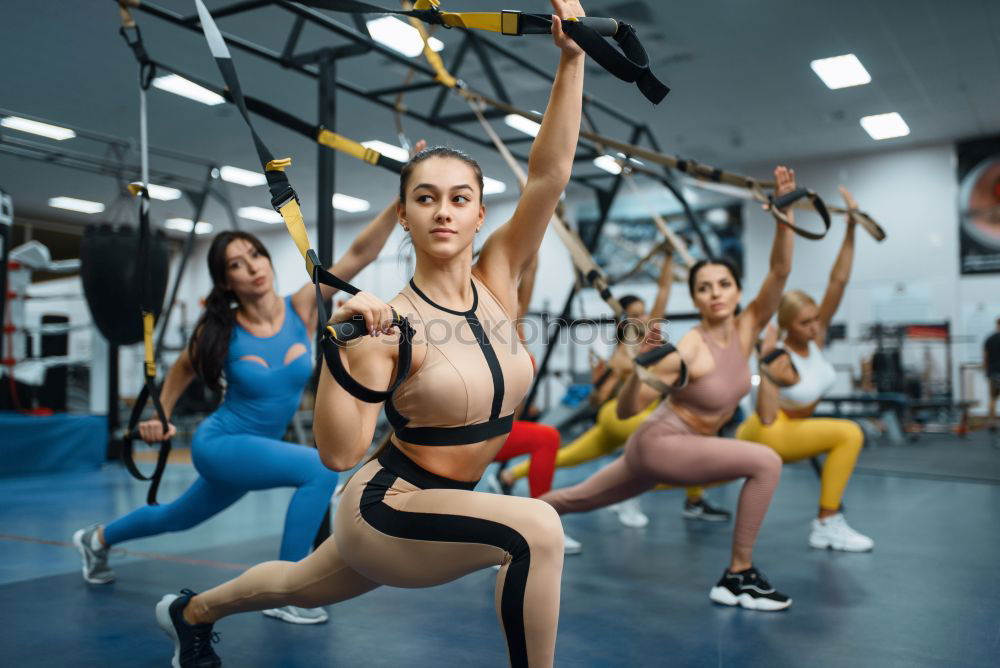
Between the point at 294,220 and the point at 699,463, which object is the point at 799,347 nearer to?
the point at 699,463

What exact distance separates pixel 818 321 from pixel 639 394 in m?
1.45

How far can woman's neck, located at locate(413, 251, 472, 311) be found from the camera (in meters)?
1.48

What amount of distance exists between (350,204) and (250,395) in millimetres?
11445

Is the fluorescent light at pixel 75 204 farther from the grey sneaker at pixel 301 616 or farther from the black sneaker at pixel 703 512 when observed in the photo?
the grey sneaker at pixel 301 616

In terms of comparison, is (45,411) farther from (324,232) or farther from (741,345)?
(741,345)

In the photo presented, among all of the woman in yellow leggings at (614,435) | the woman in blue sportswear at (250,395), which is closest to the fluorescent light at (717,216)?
the woman in yellow leggings at (614,435)

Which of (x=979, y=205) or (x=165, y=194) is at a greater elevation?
(x=165, y=194)

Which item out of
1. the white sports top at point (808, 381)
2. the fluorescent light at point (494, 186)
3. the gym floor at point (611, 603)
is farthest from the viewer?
the fluorescent light at point (494, 186)

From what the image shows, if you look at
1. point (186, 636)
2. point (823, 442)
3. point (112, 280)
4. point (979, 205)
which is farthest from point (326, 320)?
point (979, 205)

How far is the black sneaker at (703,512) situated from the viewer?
4.26 m

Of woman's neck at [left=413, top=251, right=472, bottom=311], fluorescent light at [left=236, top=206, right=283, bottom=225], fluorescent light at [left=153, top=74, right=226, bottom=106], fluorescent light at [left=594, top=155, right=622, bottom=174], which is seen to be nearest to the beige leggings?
woman's neck at [left=413, top=251, right=472, bottom=311]

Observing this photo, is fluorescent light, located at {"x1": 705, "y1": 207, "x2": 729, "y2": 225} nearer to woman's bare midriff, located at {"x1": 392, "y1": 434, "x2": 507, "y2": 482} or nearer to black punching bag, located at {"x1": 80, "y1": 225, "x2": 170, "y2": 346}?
black punching bag, located at {"x1": 80, "y1": 225, "x2": 170, "y2": 346}

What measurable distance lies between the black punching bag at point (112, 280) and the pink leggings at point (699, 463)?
3.05m

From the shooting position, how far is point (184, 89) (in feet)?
27.0
